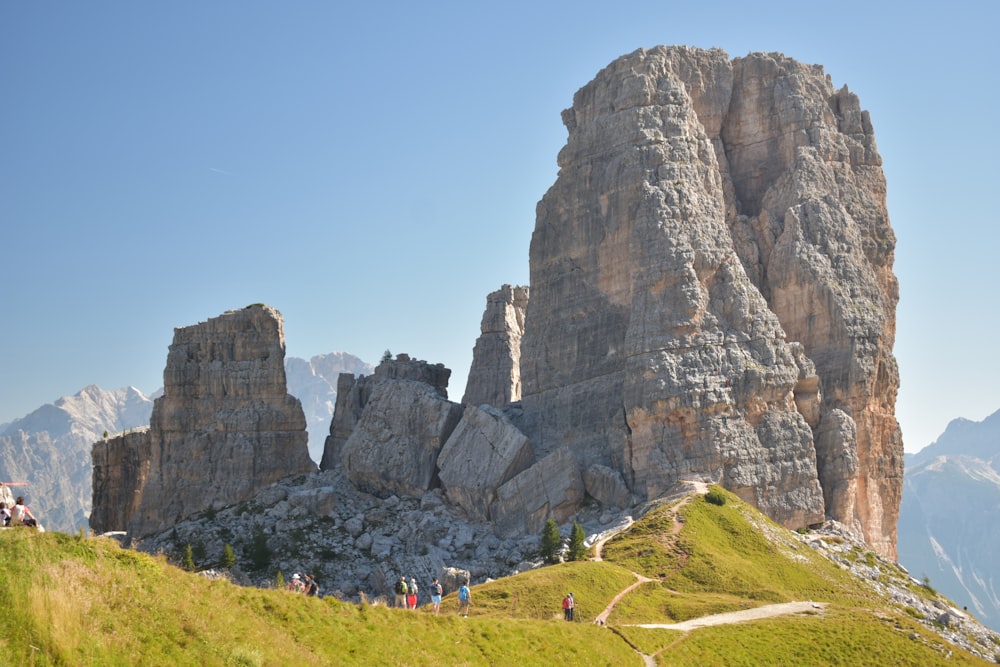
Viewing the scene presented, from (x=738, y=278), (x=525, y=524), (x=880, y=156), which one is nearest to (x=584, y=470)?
(x=525, y=524)

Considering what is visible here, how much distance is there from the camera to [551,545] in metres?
76.9

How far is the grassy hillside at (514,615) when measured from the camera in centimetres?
2633

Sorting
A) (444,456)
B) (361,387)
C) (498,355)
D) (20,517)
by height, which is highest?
(498,355)

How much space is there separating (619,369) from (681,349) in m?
9.09

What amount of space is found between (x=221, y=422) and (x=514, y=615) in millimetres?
68773

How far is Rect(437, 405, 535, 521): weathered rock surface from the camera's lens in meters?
96.8

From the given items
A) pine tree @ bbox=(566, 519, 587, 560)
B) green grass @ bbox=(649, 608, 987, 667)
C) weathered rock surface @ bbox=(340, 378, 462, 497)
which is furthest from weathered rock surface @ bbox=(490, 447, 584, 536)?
green grass @ bbox=(649, 608, 987, 667)

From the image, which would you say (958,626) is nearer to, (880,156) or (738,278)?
(738,278)

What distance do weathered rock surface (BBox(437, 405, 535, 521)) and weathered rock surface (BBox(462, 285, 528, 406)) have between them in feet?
68.7

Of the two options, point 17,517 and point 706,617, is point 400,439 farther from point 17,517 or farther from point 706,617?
A: point 17,517

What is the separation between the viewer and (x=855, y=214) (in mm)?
106750

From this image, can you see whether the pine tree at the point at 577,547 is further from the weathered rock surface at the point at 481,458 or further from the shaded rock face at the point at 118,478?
the shaded rock face at the point at 118,478

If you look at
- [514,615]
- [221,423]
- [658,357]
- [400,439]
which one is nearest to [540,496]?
[658,357]

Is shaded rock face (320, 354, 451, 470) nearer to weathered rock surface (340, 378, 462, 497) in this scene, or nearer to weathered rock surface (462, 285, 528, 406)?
weathered rock surface (462, 285, 528, 406)
